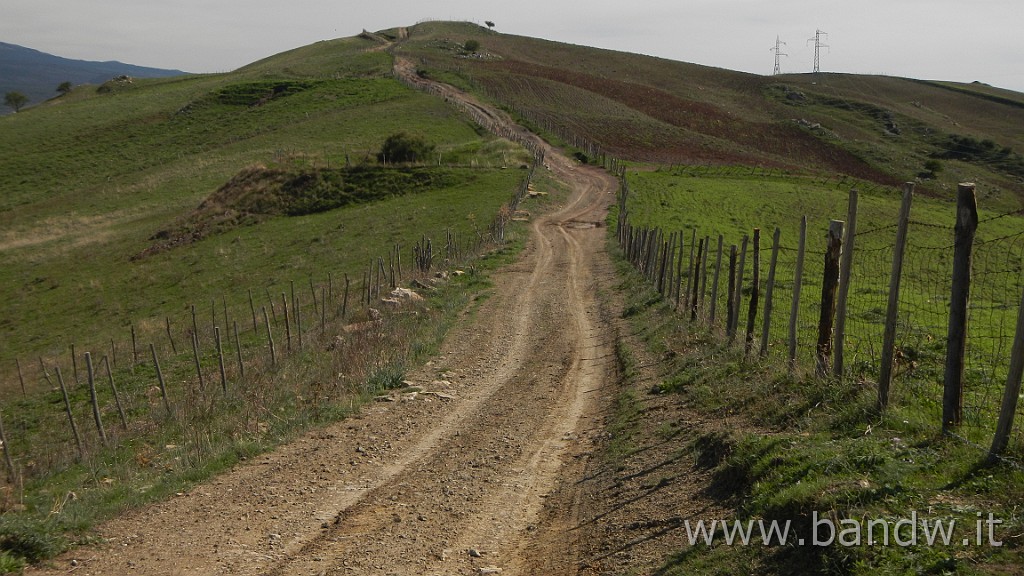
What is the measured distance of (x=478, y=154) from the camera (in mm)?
53625

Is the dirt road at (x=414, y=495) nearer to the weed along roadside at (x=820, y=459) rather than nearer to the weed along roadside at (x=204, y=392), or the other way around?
the weed along roadside at (x=204, y=392)

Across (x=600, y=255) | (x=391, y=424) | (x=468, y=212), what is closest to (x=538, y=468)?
(x=391, y=424)

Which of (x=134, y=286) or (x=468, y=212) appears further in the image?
(x=468, y=212)

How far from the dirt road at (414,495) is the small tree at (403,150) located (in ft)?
122

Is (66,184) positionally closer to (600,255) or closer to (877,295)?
(600,255)

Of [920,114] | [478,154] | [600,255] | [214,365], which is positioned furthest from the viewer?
[920,114]

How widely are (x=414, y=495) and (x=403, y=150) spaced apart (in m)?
44.2

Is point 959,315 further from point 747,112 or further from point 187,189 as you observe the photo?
point 747,112

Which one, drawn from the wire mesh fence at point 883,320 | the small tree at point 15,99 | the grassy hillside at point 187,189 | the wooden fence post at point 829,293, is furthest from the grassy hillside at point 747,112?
the small tree at point 15,99

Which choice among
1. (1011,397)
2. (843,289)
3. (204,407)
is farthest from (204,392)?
(1011,397)

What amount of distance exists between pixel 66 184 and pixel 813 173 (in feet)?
202

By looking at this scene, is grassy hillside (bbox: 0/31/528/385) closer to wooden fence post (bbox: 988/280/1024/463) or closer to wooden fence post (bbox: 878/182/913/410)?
wooden fence post (bbox: 878/182/913/410)

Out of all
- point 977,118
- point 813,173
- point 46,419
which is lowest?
point 46,419

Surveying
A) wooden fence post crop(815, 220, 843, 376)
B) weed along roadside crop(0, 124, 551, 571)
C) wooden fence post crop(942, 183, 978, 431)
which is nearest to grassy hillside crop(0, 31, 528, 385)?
weed along roadside crop(0, 124, 551, 571)
